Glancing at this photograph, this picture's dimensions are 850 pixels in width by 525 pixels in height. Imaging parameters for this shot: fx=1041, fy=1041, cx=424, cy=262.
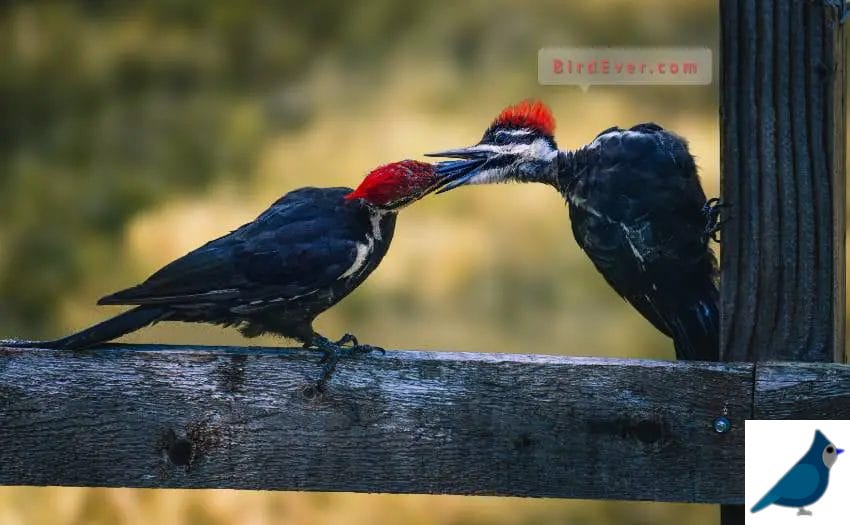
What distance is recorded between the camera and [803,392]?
123 cm

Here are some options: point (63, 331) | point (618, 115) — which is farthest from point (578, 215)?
point (63, 331)

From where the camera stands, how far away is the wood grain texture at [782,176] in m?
1.26

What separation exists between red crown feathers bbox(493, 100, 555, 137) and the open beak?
2.0 inches

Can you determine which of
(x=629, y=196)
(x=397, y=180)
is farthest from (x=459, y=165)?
(x=629, y=196)

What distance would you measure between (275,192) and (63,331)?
1.72 ft

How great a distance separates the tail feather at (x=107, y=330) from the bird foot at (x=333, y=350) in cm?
22

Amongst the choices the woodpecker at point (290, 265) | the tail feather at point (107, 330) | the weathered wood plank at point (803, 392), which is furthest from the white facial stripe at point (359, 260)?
the weathered wood plank at point (803, 392)

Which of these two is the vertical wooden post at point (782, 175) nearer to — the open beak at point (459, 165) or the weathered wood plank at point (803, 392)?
the weathered wood plank at point (803, 392)

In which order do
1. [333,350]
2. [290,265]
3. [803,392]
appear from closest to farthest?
[803,392], [333,350], [290,265]

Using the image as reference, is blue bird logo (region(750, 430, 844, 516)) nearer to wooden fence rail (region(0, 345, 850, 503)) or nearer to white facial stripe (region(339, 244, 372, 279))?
wooden fence rail (region(0, 345, 850, 503))

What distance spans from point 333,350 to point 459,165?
325mm

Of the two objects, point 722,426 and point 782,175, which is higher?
point 782,175

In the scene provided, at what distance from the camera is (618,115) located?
175 centimetres

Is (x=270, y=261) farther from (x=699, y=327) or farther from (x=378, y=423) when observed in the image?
(x=699, y=327)
